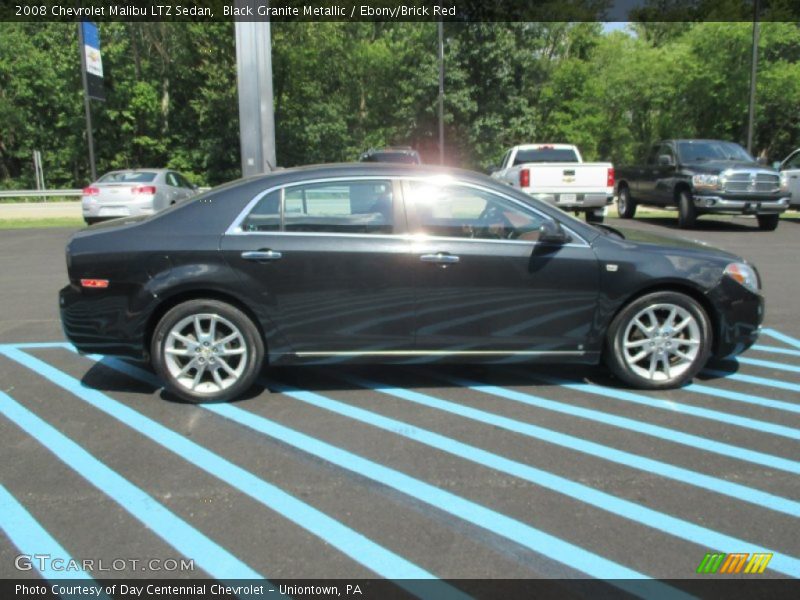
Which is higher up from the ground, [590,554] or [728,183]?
[728,183]

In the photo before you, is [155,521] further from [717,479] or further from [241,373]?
[717,479]

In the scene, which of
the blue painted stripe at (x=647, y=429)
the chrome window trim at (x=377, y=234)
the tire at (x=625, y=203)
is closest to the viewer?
the blue painted stripe at (x=647, y=429)

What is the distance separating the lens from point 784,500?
129 inches

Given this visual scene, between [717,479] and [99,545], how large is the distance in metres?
2.97

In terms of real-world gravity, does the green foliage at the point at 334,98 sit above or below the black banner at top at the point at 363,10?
below

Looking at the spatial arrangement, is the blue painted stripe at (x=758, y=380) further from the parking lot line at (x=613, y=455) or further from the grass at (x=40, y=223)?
the grass at (x=40, y=223)

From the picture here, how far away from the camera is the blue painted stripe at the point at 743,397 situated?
14.8 feet

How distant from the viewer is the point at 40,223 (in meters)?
19.9

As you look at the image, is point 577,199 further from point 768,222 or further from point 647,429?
point 647,429

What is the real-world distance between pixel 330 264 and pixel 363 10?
1313 inches

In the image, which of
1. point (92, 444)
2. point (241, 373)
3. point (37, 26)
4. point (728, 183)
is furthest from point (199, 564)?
point (37, 26)

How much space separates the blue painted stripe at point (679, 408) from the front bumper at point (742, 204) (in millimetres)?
11292

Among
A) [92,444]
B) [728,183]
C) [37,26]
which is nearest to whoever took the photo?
[92,444]

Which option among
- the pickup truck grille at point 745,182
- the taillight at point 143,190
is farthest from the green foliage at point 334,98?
the pickup truck grille at point 745,182
